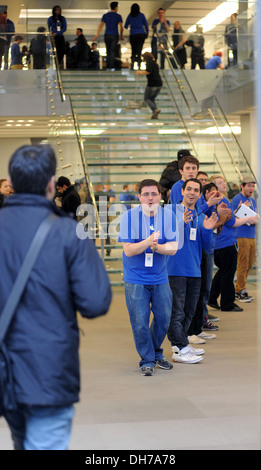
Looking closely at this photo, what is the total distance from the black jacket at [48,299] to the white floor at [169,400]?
1757 mm

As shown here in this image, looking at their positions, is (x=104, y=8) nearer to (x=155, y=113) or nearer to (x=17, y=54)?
(x=17, y=54)

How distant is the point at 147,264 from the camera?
586cm

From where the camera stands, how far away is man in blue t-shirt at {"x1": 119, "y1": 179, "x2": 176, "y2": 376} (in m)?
5.84

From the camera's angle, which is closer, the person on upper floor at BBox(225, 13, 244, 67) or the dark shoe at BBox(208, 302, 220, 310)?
the dark shoe at BBox(208, 302, 220, 310)

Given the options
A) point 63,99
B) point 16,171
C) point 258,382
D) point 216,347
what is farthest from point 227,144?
point 16,171

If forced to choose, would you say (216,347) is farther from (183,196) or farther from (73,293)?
(73,293)

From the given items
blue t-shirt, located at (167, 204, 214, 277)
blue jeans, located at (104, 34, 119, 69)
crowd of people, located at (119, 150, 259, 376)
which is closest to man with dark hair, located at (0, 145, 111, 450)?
crowd of people, located at (119, 150, 259, 376)

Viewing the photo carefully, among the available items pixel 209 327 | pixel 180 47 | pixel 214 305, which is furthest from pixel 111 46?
pixel 209 327

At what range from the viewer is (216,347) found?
23.7 feet

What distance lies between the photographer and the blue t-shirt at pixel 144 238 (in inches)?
231

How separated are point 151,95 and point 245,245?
22.0ft

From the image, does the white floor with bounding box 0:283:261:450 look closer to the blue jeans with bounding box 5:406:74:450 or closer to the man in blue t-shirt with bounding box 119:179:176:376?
the man in blue t-shirt with bounding box 119:179:176:376

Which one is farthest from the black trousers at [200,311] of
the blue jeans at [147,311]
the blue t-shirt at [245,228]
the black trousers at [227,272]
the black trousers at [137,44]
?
the black trousers at [137,44]

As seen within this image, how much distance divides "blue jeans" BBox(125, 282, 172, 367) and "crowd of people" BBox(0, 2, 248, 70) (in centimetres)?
1190
